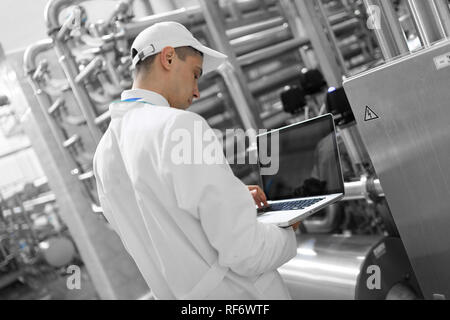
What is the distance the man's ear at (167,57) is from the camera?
112 centimetres

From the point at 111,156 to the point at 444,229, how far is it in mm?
1063

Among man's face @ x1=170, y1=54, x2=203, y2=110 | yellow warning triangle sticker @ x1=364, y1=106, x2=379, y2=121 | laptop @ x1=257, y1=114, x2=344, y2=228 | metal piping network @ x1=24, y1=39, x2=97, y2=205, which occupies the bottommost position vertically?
laptop @ x1=257, y1=114, x2=344, y2=228

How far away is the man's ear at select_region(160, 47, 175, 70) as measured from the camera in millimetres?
1117

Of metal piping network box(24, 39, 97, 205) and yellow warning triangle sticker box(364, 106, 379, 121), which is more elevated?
metal piping network box(24, 39, 97, 205)

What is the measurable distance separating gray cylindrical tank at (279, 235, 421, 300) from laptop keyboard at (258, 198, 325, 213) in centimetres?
49

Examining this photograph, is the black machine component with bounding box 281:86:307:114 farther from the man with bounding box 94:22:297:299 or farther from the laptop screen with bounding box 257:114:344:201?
the man with bounding box 94:22:297:299

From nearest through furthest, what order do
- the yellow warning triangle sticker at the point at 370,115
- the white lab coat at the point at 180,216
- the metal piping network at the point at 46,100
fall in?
1. the white lab coat at the point at 180,216
2. the yellow warning triangle sticker at the point at 370,115
3. the metal piping network at the point at 46,100

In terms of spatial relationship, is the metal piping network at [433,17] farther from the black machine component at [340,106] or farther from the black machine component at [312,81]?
the black machine component at [312,81]

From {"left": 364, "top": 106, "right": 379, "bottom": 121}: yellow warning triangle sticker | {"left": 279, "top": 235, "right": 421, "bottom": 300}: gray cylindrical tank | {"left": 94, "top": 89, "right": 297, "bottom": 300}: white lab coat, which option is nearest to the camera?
{"left": 94, "top": 89, "right": 297, "bottom": 300}: white lab coat

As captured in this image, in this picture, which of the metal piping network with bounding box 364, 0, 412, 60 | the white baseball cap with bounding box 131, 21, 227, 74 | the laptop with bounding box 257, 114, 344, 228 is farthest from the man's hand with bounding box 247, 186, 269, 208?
the metal piping network with bounding box 364, 0, 412, 60

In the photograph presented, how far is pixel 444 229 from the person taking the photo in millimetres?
1314

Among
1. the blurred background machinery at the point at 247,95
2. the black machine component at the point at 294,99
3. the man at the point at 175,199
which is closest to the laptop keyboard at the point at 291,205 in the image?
the man at the point at 175,199

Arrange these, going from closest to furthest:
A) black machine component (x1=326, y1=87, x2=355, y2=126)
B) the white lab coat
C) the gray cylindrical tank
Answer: the white lab coat → black machine component (x1=326, y1=87, x2=355, y2=126) → the gray cylindrical tank
